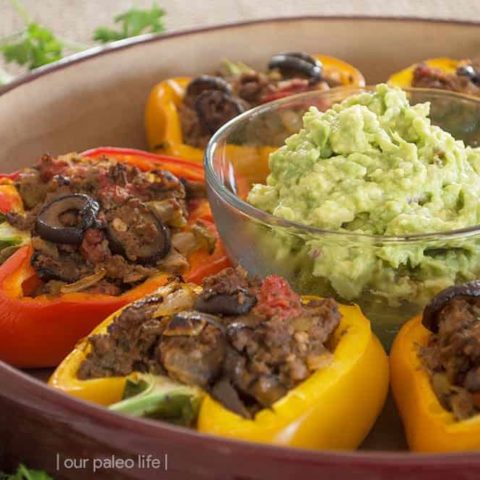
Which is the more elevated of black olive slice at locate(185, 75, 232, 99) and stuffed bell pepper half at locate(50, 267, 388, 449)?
black olive slice at locate(185, 75, 232, 99)

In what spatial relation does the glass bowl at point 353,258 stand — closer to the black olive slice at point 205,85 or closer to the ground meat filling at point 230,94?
the ground meat filling at point 230,94

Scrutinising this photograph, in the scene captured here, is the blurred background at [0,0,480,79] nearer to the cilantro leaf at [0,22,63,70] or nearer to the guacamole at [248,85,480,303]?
the cilantro leaf at [0,22,63,70]

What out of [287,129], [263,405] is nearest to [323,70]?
[287,129]

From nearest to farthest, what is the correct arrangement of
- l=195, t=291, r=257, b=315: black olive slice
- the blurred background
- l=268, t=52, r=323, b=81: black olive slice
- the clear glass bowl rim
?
l=195, t=291, r=257, b=315: black olive slice < the clear glass bowl rim < l=268, t=52, r=323, b=81: black olive slice < the blurred background

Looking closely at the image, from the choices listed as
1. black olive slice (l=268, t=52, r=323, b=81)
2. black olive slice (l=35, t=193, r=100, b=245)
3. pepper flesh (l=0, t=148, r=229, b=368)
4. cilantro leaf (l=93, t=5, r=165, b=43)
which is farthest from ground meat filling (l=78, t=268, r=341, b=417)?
cilantro leaf (l=93, t=5, r=165, b=43)

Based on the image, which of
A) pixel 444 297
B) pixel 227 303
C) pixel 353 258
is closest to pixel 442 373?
pixel 444 297

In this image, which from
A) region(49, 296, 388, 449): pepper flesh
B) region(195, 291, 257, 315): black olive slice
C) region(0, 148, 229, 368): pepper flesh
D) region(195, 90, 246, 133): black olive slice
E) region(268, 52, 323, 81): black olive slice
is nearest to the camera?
region(49, 296, 388, 449): pepper flesh

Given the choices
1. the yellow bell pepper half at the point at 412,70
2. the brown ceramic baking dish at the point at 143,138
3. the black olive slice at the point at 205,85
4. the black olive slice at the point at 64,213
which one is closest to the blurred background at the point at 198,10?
the brown ceramic baking dish at the point at 143,138
